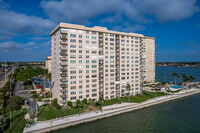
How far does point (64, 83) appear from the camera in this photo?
60969 millimetres

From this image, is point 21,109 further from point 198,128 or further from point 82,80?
point 198,128

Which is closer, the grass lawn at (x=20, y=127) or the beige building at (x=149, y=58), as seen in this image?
the grass lawn at (x=20, y=127)

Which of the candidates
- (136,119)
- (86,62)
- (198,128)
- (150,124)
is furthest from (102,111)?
(198,128)

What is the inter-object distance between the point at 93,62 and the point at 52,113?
29.9 m

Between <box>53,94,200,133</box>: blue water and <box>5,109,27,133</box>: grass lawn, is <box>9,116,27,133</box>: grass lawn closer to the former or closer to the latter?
<box>5,109,27,133</box>: grass lawn

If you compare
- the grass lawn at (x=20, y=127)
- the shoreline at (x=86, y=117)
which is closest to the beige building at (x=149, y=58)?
the shoreline at (x=86, y=117)

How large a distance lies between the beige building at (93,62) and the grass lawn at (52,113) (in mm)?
5189

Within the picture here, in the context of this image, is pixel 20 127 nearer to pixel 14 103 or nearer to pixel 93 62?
pixel 14 103

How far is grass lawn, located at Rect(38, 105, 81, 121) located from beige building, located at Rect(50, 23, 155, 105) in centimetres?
519

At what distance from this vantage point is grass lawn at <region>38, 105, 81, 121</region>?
5209 centimetres

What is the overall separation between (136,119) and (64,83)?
1365 inches

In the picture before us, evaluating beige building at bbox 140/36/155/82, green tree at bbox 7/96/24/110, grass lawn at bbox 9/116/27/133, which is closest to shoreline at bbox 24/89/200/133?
grass lawn at bbox 9/116/27/133

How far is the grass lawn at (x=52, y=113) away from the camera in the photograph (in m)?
52.1

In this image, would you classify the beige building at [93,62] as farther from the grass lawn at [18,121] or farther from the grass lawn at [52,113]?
the grass lawn at [18,121]
